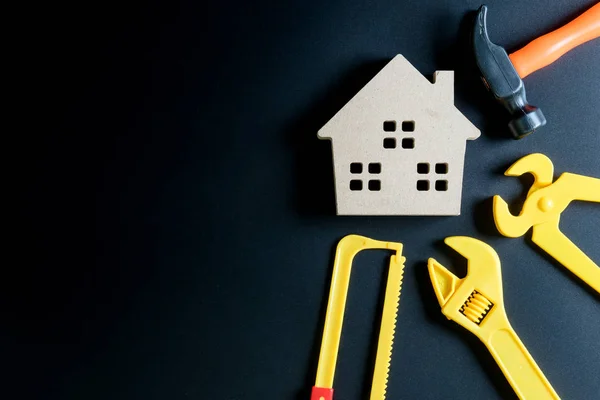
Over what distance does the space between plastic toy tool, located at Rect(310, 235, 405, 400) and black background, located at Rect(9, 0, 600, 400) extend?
0.02 meters

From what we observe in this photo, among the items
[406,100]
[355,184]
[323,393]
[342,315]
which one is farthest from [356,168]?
[323,393]

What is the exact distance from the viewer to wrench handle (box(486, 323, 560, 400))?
890mm

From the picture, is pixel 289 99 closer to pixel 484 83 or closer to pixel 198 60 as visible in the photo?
pixel 198 60

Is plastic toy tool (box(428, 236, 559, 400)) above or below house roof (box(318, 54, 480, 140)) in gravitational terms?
below

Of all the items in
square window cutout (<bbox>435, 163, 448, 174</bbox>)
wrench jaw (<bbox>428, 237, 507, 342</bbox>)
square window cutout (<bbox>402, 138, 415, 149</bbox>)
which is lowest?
wrench jaw (<bbox>428, 237, 507, 342</bbox>)

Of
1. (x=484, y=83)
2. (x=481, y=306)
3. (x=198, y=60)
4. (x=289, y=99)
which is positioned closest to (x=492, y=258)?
(x=481, y=306)

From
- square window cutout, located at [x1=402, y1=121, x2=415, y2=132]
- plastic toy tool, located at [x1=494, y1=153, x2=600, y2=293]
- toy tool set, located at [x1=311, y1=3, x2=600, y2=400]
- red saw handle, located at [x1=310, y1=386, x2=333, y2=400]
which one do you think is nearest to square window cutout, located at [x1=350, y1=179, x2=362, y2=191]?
toy tool set, located at [x1=311, y1=3, x2=600, y2=400]

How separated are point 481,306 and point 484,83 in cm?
34

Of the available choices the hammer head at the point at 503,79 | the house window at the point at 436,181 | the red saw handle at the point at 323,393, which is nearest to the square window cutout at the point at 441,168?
the house window at the point at 436,181

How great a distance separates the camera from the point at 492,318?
0.90 meters

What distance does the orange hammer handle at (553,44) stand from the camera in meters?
0.84

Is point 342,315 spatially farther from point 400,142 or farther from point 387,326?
point 400,142

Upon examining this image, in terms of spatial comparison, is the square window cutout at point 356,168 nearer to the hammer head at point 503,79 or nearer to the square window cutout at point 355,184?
the square window cutout at point 355,184

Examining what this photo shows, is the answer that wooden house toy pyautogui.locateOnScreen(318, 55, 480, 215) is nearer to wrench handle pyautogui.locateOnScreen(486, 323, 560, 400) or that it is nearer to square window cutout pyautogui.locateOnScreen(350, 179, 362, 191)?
square window cutout pyautogui.locateOnScreen(350, 179, 362, 191)
